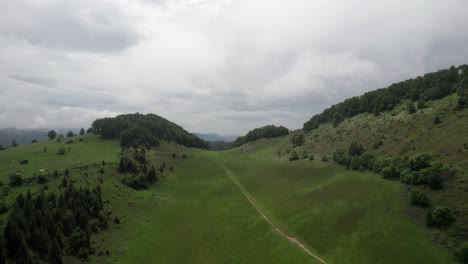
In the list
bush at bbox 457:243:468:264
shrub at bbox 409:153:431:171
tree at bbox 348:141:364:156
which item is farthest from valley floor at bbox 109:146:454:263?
tree at bbox 348:141:364:156

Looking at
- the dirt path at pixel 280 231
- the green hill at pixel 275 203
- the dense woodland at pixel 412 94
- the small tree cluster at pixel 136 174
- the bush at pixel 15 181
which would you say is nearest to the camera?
the green hill at pixel 275 203

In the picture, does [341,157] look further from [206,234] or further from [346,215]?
[206,234]

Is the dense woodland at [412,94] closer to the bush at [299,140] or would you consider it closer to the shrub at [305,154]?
the bush at [299,140]

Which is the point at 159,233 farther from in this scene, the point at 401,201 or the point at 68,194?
the point at 401,201

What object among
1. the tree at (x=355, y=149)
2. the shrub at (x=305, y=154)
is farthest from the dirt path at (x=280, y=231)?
the tree at (x=355, y=149)

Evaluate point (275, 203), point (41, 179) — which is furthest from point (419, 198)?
point (41, 179)

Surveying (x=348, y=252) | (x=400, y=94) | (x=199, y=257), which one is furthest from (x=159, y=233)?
(x=400, y=94)

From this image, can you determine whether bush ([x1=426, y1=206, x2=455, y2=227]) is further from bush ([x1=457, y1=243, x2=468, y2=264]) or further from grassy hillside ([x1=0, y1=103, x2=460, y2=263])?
bush ([x1=457, y1=243, x2=468, y2=264])
